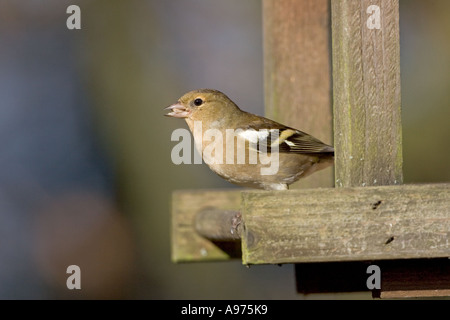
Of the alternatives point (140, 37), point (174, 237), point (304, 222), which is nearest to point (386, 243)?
point (304, 222)

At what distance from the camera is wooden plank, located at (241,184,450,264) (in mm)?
3033

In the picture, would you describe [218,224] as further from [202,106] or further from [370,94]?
[370,94]

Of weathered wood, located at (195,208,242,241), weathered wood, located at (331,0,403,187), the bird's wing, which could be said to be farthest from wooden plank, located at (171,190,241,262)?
weathered wood, located at (331,0,403,187)

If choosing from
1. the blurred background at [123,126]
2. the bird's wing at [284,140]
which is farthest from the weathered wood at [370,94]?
the blurred background at [123,126]

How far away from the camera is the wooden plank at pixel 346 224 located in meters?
3.03

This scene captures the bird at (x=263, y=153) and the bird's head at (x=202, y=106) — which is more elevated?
the bird's head at (x=202, y=106)

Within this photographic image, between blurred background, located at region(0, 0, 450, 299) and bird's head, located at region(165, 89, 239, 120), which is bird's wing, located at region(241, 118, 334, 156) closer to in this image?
bird's head, located at region(165, 89, 239, 120)

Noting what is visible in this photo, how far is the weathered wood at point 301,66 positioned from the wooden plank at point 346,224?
1711mm

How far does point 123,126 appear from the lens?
7.98 metres

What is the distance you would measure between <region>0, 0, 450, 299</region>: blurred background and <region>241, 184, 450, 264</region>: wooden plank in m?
4.21

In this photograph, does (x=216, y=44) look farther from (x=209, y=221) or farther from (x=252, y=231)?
(x=252, y=231)

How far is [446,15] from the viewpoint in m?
7.45

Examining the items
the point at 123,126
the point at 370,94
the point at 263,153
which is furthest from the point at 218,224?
the point at 123,126

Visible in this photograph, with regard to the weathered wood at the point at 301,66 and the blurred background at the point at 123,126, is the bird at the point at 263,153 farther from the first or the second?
the blurred background at the point at 123,126
